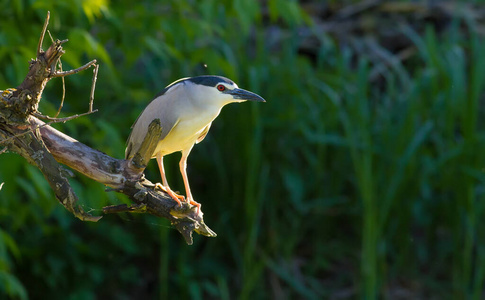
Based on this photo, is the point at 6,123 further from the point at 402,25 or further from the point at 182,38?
the point at 402,25

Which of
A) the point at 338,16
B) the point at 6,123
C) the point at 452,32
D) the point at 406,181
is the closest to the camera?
the point at 6,123

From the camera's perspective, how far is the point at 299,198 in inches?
163

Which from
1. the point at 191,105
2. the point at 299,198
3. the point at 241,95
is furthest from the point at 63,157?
the point at 299,198

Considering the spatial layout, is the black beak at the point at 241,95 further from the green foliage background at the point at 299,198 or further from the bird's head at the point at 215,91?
the green foliage background at the point at 299,198

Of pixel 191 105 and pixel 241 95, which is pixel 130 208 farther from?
pixel 241 95

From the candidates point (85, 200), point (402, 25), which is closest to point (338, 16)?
point (402, 25)

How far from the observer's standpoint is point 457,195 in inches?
160

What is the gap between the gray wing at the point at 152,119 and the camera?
178 cm

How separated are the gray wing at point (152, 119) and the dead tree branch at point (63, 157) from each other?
0.34 feet

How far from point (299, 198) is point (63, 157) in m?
2.59

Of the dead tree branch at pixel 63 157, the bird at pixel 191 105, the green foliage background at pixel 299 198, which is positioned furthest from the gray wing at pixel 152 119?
the green foliage background at pixel 299 198

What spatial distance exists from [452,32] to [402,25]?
51 centimetres

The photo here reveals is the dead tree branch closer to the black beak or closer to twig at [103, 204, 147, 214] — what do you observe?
twig at [103, 204, 147, 214]

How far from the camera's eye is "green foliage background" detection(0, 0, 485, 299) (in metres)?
3.93
